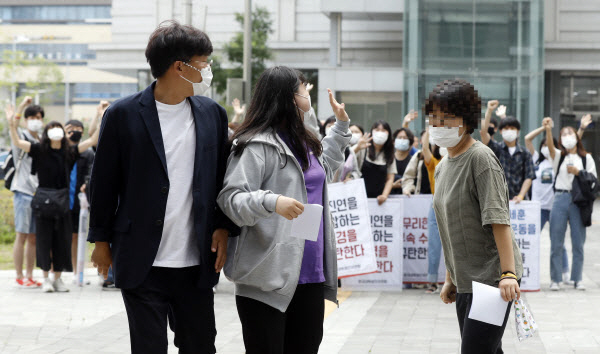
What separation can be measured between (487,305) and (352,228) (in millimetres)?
5893

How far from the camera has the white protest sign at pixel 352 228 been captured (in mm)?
9547

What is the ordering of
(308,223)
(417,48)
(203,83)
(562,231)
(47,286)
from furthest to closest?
1. (417,48)
2. (562,231)
3. (47,286)
4. (203,83)
5. (308,223)

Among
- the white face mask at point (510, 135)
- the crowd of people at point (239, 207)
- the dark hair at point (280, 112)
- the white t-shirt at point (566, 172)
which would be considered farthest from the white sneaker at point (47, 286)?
the dark hair at point (280, 112)

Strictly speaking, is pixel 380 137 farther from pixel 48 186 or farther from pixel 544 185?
pixel 48 186

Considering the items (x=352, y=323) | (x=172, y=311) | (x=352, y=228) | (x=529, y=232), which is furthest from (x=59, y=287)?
(x=172, y=311)

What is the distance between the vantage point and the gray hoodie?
3744mm

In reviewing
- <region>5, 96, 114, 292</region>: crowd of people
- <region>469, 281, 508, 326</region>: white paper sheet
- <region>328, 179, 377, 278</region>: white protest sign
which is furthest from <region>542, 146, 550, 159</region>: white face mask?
<region>469, 281, 508, 326</region>: white paper sheet

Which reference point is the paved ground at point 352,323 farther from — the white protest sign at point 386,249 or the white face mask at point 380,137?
the white face mask at point 380,137

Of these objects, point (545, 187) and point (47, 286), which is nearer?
point (47, 286)

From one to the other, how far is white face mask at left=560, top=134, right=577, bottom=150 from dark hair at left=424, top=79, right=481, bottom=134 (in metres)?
6.38

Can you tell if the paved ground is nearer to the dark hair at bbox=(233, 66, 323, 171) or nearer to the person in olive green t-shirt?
the person in olive green t-shirt

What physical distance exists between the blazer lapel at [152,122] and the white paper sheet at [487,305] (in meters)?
1.44

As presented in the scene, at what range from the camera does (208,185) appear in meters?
3.85

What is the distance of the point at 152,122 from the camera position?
381cm
